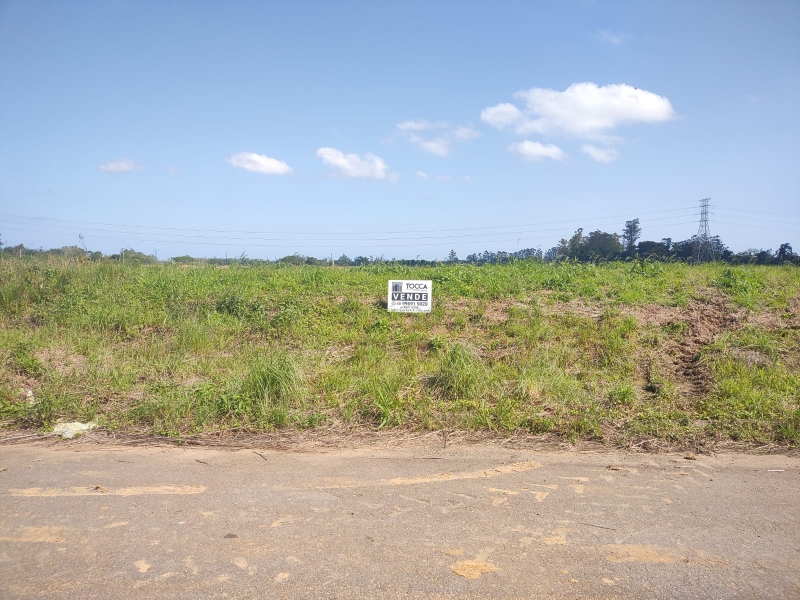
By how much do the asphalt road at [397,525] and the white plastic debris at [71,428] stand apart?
0.53 metres

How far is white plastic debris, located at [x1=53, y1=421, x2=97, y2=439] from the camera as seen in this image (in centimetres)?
569

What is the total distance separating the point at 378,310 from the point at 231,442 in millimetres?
4197

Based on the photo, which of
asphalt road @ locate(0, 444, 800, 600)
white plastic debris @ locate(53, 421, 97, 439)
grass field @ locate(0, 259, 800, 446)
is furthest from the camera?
grass field @ locate(0, 259, 800, 446)

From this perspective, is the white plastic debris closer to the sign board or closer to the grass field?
the grass field

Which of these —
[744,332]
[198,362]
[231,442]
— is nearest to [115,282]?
[198,362]

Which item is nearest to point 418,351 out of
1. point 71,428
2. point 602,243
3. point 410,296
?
point 410,296

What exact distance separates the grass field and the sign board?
0.20 metres

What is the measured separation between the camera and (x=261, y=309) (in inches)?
362

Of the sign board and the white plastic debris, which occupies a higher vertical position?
the sign board

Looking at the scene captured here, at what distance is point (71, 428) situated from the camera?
19.0 ft

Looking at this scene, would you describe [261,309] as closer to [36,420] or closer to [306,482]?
[36,420]

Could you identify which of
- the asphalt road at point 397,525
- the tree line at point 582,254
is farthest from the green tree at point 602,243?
the asphalt road at point 397,525

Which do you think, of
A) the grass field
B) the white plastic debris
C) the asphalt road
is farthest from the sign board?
the white plastic debris

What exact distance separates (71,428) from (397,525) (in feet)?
12.8
